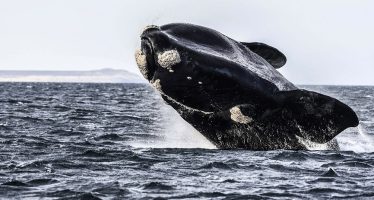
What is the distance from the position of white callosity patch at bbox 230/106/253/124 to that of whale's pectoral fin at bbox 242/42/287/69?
1679 mm

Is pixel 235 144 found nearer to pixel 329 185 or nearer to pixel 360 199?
pixel 329 185

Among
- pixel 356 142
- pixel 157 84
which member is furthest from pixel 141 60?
pixel 356 142

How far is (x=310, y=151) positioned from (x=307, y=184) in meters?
2.96

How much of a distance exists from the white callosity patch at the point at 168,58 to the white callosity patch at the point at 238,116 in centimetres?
151

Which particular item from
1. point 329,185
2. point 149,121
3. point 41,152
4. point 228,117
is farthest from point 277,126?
point 149,121

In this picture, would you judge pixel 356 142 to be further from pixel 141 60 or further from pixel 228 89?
pixel 141 60

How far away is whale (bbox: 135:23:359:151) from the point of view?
484 inches

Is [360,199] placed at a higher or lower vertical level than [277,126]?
lower

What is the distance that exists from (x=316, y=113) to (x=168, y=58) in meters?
2.74

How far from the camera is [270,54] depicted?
14.5 metres

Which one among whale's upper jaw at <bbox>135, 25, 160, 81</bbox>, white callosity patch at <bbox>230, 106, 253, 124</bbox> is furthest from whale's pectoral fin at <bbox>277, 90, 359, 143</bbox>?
whale's upper jaw at <bbox>135, 25, 160, 81</bbox>

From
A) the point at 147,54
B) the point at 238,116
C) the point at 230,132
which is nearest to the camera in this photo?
the point at 147,54

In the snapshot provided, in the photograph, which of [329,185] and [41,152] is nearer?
[329,185]

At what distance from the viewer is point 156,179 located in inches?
490
